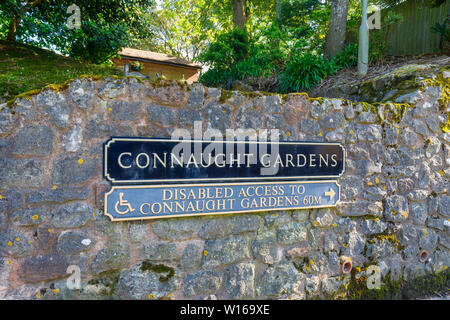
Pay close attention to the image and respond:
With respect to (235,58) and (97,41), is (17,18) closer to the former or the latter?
(97,41)

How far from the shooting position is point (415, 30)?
20.4 ft

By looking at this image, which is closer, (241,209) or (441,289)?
(241,209)

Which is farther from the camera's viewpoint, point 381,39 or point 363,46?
point 381,39

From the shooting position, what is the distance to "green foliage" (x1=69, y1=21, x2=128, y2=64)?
564 centimetres

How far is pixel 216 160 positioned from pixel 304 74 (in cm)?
362

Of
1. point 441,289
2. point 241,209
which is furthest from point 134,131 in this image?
point 441,289

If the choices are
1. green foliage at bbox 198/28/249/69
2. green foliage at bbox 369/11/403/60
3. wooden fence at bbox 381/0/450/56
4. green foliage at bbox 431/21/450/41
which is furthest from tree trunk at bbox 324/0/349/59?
green foliage at bbox 198/28/249/69

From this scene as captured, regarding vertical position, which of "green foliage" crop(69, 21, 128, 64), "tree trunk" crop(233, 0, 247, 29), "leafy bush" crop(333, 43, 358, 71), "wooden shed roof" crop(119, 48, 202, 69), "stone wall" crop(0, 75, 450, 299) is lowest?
"stone wall" crop(0, 75, 450, 299)

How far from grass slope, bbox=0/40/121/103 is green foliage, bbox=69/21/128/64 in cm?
33

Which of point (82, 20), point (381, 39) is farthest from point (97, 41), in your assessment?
point (381, 39)

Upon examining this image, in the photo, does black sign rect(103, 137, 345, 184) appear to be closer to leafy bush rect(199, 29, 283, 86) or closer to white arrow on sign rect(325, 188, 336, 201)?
white arrow on sign rect(325, 188, 336, 201)

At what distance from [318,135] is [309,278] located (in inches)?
48.4

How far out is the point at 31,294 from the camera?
6.07ft

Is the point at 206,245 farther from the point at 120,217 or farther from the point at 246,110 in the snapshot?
the point at 246,110
